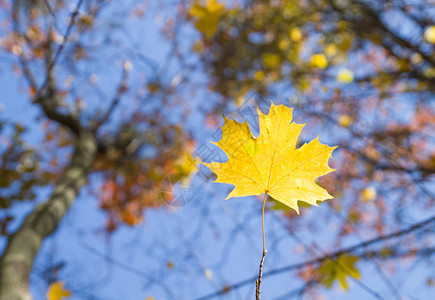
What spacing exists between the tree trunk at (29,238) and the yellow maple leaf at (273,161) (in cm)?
135

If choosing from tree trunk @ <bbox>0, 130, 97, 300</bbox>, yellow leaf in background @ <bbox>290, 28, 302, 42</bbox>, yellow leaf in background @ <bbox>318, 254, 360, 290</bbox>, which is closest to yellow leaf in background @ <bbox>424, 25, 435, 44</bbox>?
yellow leaf in background @ <bbox>290, 28, 302, 42</bbox>

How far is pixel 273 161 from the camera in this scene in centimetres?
57

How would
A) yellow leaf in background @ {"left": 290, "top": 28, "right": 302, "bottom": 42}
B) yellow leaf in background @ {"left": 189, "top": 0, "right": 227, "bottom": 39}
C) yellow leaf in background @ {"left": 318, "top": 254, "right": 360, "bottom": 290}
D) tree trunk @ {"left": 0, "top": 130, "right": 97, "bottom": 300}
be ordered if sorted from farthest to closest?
yellow leaf in background @ {"left": 290, "top": 28, "right": 302, "bottom": 42} → yellow leaf in background @ {"left": 189, "top": 0, "right": 227, "bottom": 39} → tree trunk @ {"left": 0, "top": 130, "right": 97, "bottom": 300} → yellow leaf in background @ {"left": 318, "top": 254, "right": 360, "bottom": 290}

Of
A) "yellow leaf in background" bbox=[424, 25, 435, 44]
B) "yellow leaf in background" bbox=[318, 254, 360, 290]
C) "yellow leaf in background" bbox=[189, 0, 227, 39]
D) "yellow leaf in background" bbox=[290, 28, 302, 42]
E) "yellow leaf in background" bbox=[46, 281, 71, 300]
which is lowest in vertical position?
"yellow leaf in background" bbox=[318, 254, 360, 290]

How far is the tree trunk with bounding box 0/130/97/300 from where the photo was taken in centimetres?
137

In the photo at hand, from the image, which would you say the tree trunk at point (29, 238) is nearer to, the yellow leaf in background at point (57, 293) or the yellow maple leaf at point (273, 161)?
the yellow leaf in background at point (57, 293)

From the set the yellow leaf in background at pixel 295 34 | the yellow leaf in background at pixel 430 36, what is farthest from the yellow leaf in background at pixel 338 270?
the yellow leaf in background at pixel 295 34

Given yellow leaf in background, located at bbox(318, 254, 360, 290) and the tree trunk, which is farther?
the tree trunk

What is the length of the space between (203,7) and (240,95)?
6.53 ft

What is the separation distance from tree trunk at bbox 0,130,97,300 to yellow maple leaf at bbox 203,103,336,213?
4.42 feet

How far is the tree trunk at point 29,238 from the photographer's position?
1.37 m

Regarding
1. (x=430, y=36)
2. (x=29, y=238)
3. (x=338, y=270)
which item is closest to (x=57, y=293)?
(x=29, y=238)

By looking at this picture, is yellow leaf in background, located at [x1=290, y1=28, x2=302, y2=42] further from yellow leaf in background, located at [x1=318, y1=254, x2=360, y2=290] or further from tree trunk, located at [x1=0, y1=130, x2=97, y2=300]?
yellow leaf in background, located at [x1=318, y1=254, x2=360, y2=290]

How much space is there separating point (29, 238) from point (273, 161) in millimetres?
1674
